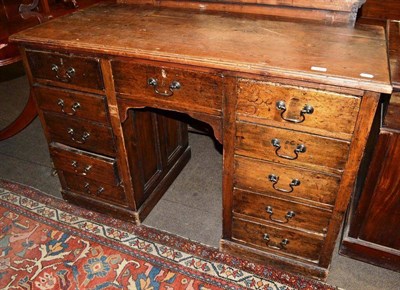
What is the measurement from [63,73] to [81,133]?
0.35m

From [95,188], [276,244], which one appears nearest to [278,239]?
[276,244]

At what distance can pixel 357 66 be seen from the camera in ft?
4.22

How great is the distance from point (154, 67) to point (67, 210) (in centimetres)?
125

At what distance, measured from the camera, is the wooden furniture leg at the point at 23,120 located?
2.73 meters

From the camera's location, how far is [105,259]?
192cm

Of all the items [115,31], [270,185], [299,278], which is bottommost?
[299,278]

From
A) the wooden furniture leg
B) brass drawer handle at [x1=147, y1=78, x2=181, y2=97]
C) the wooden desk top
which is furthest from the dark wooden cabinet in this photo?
the wooden furniture leg

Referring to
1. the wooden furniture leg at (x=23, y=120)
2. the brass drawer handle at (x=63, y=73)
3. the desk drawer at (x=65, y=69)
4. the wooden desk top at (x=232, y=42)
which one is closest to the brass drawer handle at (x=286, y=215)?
the wooden desk top at (x=232, y=42)

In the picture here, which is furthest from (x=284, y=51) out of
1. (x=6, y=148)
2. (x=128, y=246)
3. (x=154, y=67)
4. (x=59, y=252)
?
(x=6, y=148)

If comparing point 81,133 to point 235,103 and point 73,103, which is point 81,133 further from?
point 235,103

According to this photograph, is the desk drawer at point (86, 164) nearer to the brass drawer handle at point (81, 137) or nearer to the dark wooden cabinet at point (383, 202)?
the brass drawer handle at point (81, 137)

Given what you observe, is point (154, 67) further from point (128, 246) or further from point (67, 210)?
point (67, 210)

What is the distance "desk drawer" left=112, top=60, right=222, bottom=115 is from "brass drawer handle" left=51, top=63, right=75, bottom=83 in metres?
0.25

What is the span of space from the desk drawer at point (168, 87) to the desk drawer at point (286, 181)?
1.00 feet
